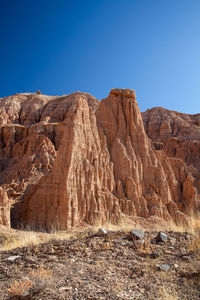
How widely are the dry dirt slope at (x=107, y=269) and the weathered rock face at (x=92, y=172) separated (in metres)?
16.2

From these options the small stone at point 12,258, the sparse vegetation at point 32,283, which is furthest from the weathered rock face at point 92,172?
the sparse vegetation at point 32,283

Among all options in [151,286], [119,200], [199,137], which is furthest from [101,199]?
[199,137]

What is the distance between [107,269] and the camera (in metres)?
5.47

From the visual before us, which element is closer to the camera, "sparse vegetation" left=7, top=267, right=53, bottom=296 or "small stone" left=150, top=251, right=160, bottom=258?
"sparse vegetation" left=7, top=267, right=53, bottom=296

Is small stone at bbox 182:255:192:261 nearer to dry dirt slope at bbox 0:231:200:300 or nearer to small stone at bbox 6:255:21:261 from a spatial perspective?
dry dirt slope at bbox 0:231:200:300

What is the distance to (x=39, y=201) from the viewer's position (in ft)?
87.5

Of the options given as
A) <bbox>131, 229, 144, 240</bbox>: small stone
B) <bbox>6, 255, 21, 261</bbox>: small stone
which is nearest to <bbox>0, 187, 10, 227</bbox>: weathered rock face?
<bbox>6, 255, 21, 261</bbox>: small stone

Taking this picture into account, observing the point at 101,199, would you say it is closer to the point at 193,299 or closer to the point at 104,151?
the point at 104,151

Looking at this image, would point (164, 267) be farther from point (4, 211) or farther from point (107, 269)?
point (4, 211)

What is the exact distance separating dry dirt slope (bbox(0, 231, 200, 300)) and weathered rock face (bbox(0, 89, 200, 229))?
16.2m

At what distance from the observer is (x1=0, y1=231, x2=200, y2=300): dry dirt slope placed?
4.42 metres

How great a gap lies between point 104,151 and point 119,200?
7.99 meters

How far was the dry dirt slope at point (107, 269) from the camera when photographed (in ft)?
14.5

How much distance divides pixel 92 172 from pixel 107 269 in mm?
24838
